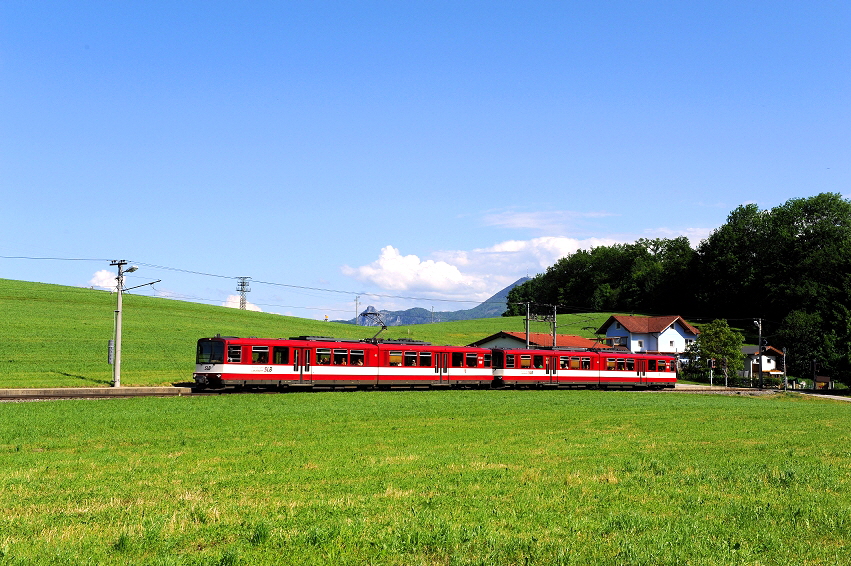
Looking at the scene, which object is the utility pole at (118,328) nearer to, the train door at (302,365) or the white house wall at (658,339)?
the train door at (302,365)

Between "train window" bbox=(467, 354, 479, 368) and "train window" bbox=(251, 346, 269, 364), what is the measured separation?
50.0ft

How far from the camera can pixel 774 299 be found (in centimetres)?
11844

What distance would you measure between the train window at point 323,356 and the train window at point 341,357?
1.58ft

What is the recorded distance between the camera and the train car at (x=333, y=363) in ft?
128

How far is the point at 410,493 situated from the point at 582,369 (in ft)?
153

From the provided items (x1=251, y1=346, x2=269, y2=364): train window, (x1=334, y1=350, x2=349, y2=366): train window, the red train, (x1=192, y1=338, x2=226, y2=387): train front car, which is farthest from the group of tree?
(x1=192, y1=338, x2=226, y2=387): train front car

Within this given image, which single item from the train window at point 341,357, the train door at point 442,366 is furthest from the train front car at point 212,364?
the train door at point 442,366

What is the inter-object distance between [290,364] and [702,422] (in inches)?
889

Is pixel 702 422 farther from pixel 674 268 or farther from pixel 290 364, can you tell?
pixel 674 268

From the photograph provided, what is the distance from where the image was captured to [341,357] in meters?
42.8

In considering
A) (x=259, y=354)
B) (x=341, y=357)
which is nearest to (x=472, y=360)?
(x=341, y=357)

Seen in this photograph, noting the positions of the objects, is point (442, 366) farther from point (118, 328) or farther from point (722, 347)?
point (722, 347)

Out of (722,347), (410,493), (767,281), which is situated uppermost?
(767,281)

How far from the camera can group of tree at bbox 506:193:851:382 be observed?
3999 inches
